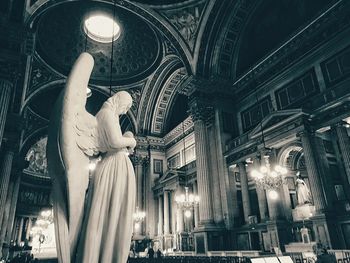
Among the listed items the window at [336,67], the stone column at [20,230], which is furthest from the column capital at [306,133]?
the stone column at [20,230]

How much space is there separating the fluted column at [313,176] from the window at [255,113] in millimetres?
2855

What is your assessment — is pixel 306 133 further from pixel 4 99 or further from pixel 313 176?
pixel 4 99

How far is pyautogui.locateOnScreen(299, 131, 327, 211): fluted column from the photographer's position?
8.44m

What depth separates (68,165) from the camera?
7.20ft

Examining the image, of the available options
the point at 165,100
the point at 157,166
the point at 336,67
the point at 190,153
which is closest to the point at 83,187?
the point at 336,67

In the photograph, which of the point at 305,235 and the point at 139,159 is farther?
the point at 139,159

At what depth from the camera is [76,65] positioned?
7.90 feet

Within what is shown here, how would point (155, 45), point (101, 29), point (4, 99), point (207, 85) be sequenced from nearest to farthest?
point (4, 99)
point (207, 85)
point (155, 45)
point (101, 29)

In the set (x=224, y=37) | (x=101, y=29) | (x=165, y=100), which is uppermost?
(x=101, y=29)

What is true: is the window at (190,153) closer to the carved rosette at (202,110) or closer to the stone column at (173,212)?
the stone column at (173,212)

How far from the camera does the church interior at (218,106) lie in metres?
8.80

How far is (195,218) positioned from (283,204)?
639cm

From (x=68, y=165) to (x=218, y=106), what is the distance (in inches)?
446

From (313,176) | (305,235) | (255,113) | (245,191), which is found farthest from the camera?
(255,113)
